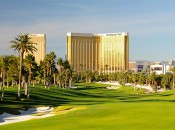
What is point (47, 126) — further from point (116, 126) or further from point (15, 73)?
point (15, 73)

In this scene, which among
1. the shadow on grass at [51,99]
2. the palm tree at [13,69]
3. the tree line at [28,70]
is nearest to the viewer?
the shadow on grass at [51,99]

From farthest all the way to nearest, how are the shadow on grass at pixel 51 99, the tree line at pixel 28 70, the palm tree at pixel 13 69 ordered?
1. the palm tree at pixel 13 69
2. the tree line at pixel 28 70
3. the shadow on grass at pixel 51 99

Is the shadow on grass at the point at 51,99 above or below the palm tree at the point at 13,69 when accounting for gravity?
below

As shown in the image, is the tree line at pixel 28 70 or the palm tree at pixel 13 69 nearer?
the tree line at pixel 28 70

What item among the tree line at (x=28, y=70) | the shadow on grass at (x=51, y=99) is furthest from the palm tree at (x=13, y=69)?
the shadow on grass at (x=51, y=99)

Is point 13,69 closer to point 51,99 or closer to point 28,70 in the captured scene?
point 28,70

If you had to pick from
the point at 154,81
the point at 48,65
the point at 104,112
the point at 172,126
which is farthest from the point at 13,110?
the point at 154,81

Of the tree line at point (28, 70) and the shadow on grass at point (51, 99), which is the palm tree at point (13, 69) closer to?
the tree line at point (28, 70)

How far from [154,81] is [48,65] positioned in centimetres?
5804

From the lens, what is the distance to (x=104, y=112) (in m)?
47.7

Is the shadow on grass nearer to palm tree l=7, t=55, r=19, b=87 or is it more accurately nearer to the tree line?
the tree line

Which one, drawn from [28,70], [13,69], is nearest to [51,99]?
[28,70]

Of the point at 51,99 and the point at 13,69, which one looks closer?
the point at 51,99

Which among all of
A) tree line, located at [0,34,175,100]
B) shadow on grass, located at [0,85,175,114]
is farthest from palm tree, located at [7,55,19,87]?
shadow on grass, located at [0,85,175,114]
